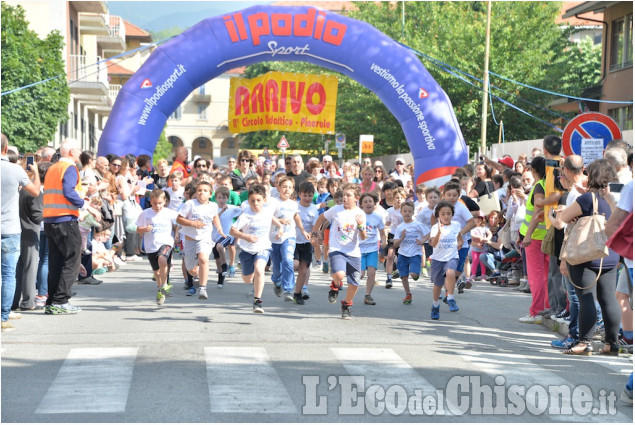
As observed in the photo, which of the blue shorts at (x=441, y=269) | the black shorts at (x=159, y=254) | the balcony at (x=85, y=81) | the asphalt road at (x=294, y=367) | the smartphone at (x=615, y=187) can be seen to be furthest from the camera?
the balcony at (x=85, y=81)

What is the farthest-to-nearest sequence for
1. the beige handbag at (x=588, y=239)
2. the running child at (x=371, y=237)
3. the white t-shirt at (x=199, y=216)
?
the running child at (x=371, y=237), the white t-shirt at (x=199, y=216), the beige handbag at (x=588, y=239)

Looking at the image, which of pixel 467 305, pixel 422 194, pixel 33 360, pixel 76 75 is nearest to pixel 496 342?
pixel 467 305

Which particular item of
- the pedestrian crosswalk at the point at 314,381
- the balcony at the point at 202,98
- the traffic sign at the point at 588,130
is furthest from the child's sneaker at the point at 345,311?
the balcony at the point at 202,98

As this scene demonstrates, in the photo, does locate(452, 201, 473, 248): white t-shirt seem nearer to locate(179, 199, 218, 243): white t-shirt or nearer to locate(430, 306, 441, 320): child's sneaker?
locate(430, 306, 441, 320): child's sneaker

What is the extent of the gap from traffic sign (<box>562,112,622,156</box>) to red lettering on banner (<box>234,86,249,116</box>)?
46.7 ft

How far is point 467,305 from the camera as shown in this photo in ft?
42.3

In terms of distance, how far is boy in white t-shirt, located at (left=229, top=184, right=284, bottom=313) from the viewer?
11.8 m

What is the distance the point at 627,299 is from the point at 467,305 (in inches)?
179

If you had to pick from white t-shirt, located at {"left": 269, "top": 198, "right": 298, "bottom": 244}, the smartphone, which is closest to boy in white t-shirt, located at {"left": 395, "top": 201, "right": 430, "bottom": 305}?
white t-shirt, located at {"left": 269, "top": 198, "right": 298, "bottom": 244}

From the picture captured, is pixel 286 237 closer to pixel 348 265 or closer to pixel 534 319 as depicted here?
pixel 348 265

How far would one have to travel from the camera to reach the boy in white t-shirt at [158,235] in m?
12.4

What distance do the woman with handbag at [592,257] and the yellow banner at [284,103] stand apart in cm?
1642

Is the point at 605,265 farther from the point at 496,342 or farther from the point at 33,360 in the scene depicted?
the point at 33,360

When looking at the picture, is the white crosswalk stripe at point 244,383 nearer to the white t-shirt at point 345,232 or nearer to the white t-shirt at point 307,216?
the white t-shirt at point 345,232
